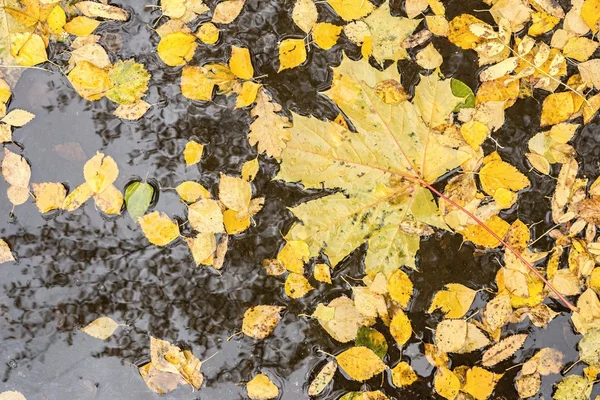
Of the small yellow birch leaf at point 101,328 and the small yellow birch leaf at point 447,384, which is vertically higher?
the small yellow birch leaf at point 447,384

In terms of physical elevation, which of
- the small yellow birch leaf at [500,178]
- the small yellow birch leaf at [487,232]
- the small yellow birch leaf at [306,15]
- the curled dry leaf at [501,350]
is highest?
the small yellow birch leaf at [306,15]

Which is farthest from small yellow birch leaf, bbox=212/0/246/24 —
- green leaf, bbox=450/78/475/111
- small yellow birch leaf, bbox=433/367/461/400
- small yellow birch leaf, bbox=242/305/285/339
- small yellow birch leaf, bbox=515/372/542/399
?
small yellow birch leaf, bbox=515/372/542/399

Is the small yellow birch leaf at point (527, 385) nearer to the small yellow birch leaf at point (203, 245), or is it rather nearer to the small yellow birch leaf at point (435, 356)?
the small yellow birch leaf at point (435, 356)

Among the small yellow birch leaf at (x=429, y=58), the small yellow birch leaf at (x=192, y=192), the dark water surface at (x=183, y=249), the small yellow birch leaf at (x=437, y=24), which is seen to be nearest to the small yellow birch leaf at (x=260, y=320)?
the dark water surface at (x=183, y=249)

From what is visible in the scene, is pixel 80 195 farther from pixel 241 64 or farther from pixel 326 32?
pixel 326 32

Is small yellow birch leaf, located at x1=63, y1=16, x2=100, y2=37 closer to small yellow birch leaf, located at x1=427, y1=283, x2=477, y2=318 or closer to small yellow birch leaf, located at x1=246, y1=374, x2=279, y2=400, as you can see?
small yellow birch leaf, located at x1=246, y1=374, x2=279, y2=400

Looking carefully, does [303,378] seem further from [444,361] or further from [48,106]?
[48,106]

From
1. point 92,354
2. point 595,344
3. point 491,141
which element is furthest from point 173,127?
point 595,344
